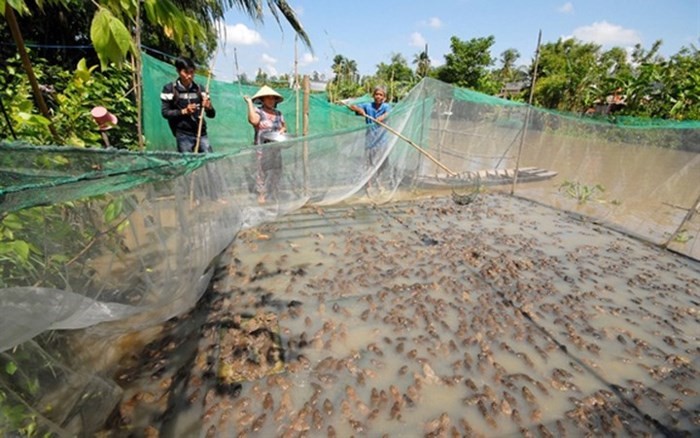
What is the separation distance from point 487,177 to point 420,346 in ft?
21.7

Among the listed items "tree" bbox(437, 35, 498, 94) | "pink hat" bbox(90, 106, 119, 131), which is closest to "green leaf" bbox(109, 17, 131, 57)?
"pink hat" bbox(90, 106, 119, 131)

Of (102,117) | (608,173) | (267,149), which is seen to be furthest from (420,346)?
(608,173)

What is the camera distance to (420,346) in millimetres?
3078

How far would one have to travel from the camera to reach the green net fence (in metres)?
1.57

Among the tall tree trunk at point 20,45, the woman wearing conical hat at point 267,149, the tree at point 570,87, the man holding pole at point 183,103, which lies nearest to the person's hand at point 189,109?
the man holding pole at point 183,103

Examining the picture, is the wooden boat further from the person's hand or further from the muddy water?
the person's hand

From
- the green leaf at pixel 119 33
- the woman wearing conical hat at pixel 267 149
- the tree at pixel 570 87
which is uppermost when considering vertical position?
the tree at pixel 570 87

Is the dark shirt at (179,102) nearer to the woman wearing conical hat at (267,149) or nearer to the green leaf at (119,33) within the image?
the woman wearing conical hat at (267,149)

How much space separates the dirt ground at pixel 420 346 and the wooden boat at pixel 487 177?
3.13 m

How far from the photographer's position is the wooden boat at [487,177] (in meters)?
8.09

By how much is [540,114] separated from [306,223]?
18.3 ft

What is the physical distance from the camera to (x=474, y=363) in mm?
2904

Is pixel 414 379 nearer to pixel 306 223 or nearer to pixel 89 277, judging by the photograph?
pixel 89 277

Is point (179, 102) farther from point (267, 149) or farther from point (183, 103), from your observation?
point (267, 149)
